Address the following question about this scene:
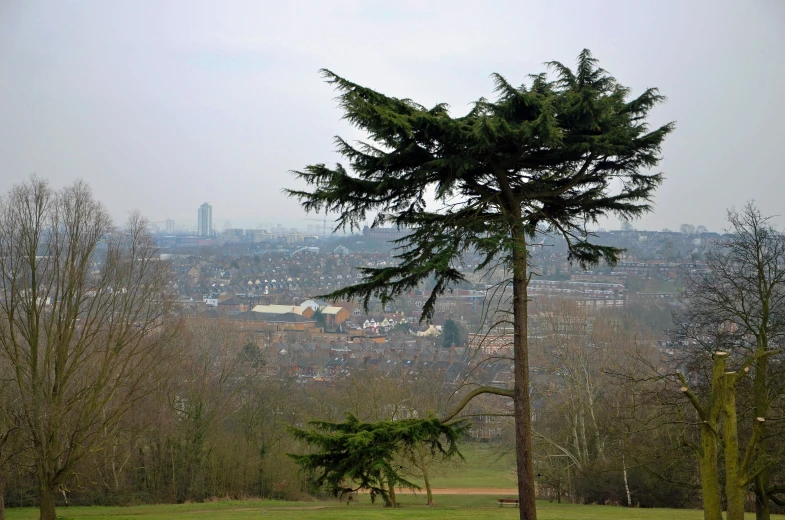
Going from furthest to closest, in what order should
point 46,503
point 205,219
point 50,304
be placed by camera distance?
point 205,219, point 50,304, point 46,503

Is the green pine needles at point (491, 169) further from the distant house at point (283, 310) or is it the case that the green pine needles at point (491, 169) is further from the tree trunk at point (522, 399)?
the distant house at point (283, 310)

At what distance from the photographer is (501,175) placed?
8844 mm

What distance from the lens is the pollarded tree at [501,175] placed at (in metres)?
7.73

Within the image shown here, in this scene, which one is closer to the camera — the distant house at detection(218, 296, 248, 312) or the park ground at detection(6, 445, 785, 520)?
the park ground at detection(6, 445, 785, 520)

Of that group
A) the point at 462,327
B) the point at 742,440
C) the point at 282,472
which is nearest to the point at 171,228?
the point at 462,327

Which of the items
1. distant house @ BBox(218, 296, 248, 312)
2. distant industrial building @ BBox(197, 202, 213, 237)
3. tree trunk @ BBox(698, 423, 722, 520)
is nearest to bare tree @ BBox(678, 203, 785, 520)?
tree trunk @ BBox(698, 423, 722, 520)

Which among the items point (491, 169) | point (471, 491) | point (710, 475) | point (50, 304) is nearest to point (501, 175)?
point (491, 169)

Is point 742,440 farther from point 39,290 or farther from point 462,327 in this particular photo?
point 462,327

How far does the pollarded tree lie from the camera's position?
7.73 meters

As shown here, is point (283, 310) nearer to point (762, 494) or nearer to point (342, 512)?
point (342, 512)

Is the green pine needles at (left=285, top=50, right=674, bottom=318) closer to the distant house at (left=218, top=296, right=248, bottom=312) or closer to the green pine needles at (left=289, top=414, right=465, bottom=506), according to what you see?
the green pine needles at (left=289, top=414, right=465, bottom=506)

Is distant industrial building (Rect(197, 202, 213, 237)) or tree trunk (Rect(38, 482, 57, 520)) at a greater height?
distant industrial building (Rect(197, 202, 213, 237))

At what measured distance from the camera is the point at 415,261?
846 cm

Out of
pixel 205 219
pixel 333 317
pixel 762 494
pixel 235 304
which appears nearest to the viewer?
pixel 762 494
